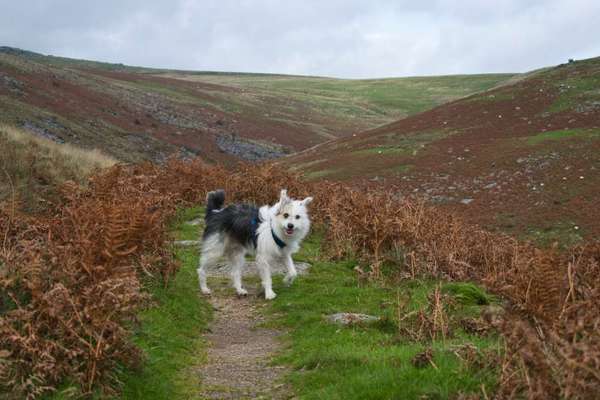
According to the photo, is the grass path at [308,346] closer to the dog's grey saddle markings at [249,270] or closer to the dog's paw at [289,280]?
the dog's paw at [289,280]

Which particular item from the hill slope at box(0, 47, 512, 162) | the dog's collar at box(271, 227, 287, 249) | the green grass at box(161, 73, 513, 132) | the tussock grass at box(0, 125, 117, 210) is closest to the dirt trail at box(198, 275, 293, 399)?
the dog's collar at box(271, 227, 287, 249)

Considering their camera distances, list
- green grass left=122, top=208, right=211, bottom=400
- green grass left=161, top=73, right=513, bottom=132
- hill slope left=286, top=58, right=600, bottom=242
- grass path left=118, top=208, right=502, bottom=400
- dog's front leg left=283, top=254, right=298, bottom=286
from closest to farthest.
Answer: grass path left=118, top=208, right=502, bottom=400
green grass left=122, top=208, right=211, bottom=400
dog's front leg left=283, top=254, right=298, bottom=286
hill slope left=286, top=58, right=600, bottom=242
green grass left=161, top=73, right=513, bottom=132

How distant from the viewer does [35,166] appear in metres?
18.2

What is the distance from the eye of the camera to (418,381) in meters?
5.97

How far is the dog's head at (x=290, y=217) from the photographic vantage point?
11352mm

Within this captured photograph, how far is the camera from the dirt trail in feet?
23.0

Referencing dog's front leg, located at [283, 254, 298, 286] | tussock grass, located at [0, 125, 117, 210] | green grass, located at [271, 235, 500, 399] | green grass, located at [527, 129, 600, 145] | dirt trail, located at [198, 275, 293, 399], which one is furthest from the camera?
green grass, located at [527, 129, 600, 145]

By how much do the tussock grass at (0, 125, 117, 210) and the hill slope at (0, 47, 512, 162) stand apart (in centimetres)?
1637

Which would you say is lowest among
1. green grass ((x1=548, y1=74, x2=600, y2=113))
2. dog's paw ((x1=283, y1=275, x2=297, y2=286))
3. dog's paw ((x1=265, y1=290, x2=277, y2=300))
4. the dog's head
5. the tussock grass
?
dog's paw ((x1=265, y1=290, x2=277, y2=300))

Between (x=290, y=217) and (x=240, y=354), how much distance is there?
134 inches

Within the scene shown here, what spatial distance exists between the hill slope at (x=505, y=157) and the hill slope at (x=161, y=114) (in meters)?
13.5

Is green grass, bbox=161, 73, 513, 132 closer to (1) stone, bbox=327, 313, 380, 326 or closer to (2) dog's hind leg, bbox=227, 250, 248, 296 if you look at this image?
(2) dog's hind leg, bbox=227, 250, 248, 296

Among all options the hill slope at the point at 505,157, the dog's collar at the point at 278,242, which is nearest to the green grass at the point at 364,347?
the dog's collar at the point at 278,242

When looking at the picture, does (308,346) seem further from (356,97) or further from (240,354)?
(356,97)
